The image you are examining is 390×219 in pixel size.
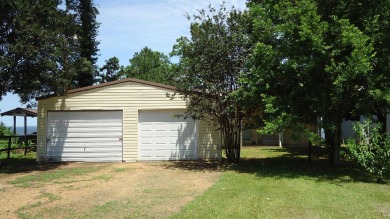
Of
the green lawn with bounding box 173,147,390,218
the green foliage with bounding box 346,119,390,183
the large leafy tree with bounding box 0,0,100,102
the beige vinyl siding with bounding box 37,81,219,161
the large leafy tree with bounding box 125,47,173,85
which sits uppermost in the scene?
the large leafy tree with bounding box 125,47,173,85

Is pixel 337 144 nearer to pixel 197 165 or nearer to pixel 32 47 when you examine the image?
pixel 197 165

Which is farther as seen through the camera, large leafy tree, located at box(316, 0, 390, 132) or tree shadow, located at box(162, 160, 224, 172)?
tree shadow, located at box(162, 160, 224, 172)

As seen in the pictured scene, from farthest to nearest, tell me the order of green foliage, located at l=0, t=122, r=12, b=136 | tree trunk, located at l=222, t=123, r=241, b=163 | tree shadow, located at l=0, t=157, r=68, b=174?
green foliage, located at l=0, t=122, r=12, b=136 → tree trunk, located at l=222, t=123, r=241, b=163 → tree shadow, located at l=0, t=157, r=68, b=174

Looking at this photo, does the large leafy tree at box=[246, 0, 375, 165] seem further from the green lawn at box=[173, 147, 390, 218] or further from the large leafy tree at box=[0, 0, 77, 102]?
the large leafy tree at box=[0, 0, 77, 102]

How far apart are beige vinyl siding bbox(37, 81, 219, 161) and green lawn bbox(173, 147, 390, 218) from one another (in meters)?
4.13

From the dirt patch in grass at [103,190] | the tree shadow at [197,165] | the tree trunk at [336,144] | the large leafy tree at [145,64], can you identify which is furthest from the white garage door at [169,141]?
the large leafy tree at [145,64]

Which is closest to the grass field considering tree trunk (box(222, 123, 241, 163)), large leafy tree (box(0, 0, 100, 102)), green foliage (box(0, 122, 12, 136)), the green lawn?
the green lawn

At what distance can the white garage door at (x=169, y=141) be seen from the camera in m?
15.7

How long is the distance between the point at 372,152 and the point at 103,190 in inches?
270

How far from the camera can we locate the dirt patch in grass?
721cm

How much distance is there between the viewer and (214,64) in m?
13.1

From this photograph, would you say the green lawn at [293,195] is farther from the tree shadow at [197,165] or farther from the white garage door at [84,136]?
the white garage door at [84,136]

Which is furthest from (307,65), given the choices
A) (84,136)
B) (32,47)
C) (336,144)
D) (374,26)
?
(84,136)

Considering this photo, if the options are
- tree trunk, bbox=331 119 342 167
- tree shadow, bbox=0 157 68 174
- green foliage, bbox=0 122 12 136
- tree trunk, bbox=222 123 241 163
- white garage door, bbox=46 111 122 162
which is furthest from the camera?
green foliage, bbox=0 122 12 136
